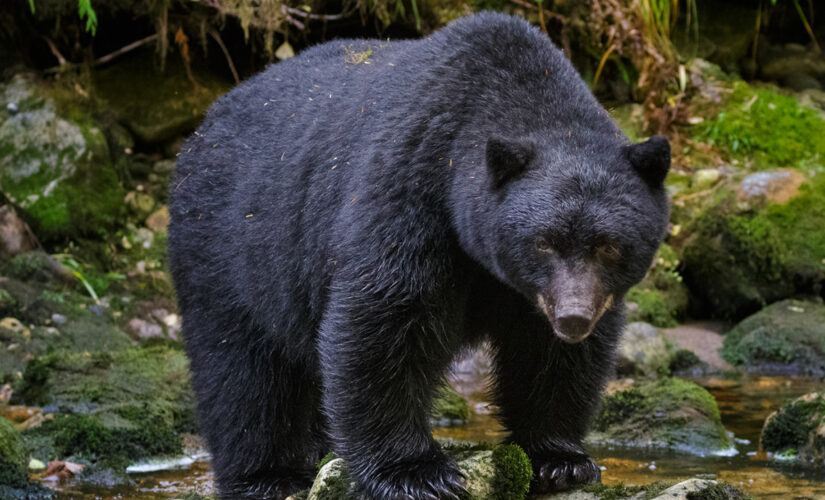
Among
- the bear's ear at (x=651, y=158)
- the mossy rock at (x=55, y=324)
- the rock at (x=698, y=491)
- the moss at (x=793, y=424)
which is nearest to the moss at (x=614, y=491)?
the rock at (x=698, y=491)

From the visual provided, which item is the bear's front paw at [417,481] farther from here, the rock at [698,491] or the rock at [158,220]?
the rock at [158,220]

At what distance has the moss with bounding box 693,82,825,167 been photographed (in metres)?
13.6

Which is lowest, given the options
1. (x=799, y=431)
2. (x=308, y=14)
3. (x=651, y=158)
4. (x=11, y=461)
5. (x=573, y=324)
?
(x=799, y=431)

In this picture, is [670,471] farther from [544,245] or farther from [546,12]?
[546,12]

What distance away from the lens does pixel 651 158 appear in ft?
14.6

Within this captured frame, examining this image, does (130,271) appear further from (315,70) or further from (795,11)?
(795,11)

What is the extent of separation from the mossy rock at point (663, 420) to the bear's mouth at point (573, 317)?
13.3 ft

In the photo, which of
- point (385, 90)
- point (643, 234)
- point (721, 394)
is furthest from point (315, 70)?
point (721, 394)

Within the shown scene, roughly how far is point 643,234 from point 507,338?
3.74 ft

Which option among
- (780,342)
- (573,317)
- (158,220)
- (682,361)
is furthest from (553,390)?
(158,220)

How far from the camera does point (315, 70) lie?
633 cm

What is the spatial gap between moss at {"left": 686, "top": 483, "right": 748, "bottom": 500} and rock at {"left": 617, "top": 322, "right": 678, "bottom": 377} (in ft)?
19.3

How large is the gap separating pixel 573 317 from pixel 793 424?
413cm

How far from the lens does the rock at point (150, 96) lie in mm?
12328
